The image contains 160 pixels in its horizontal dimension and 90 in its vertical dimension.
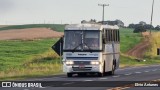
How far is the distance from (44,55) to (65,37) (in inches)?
1359

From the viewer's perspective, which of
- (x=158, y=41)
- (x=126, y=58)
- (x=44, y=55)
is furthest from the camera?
(x=158, y=41)

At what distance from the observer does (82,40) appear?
1586 inches

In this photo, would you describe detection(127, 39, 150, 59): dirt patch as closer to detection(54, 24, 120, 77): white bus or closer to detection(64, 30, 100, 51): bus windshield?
detection(54, 24, 120, 77): white bus

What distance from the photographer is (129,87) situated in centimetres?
2970

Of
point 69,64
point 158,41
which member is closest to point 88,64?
point 69,64

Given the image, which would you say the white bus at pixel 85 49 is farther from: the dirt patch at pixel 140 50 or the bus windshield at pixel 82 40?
the dirt patch at pixel 140 50

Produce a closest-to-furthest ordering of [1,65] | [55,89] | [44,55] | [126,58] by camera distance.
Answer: [55,89] < [1,65] < [44,55] < [126,58]

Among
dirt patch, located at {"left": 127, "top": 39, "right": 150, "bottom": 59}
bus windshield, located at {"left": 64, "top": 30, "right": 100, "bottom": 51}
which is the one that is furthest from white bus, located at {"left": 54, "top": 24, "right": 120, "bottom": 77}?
dirt patch, located at {"left": 127, "top": 39, "right": 150, "bottom": 59}

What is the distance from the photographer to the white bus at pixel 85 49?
39875mm

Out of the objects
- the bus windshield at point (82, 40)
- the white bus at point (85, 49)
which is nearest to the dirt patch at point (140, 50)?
the white bus at point (85, 49)

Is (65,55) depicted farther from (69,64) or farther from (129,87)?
(129,87)

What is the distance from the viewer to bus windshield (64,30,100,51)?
4019cm

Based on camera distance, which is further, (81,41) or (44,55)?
(44,55)

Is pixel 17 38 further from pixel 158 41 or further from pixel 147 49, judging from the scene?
pixel 158 41
